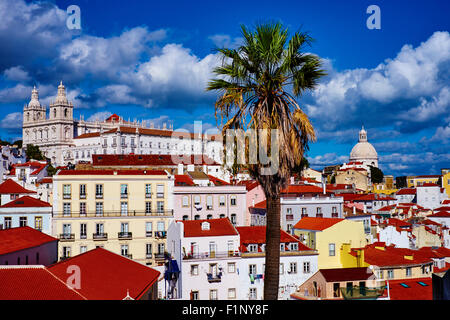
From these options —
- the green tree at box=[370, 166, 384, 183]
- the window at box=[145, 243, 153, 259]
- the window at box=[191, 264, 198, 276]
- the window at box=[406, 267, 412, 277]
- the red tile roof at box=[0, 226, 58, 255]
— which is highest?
the green tree at box=[370, 166, 384, 183]

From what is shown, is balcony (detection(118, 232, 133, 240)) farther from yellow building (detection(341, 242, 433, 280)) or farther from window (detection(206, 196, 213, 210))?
yellow building (detection(341, 242, 433, 280))

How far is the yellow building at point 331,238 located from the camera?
4294 centimetres

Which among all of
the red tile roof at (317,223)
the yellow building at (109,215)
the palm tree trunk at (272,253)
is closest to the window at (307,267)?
the red tile roof at (317,223)

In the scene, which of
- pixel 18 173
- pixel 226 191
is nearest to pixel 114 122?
pixel 18 173

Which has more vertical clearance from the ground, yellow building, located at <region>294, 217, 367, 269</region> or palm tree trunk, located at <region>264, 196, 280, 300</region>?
palm tree trunk, located at <region>264, 196, 280, 300</region>

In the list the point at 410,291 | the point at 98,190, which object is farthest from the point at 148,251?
the point at 410,291

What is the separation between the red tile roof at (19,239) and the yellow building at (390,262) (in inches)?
980

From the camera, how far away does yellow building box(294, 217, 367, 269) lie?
42.9 meters

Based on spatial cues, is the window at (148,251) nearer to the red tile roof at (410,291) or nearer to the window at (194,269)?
the window at (194,269)

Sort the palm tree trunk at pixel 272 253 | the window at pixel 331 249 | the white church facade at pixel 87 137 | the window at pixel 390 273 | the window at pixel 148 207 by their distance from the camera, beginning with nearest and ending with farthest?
the palm tree trunk at pixel 272 253, the window at pixel 390 273, the window at pixel 331 249, the window at pixel 148 207, the white church facade at pixel 87 137

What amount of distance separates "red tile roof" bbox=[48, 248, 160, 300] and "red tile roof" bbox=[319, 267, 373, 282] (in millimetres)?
14397

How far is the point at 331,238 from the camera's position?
43.3 metres

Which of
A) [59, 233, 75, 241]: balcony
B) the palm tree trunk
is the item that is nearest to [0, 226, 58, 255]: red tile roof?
[59, 233, 75, 241]: balcony
